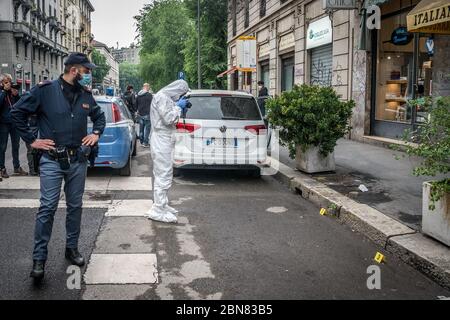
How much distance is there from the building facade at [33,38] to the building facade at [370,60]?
20178mm

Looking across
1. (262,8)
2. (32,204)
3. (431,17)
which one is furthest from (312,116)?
(262,8)

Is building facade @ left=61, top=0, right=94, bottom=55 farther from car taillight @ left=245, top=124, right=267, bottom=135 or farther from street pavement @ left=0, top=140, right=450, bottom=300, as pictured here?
street pavement @ left=0, top=140, right=450, bottom=300

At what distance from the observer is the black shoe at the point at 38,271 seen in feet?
13.9

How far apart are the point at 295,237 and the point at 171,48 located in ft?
164

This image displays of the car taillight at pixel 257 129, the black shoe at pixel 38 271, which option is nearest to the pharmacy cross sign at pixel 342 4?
the car taillight at pixel 257 129

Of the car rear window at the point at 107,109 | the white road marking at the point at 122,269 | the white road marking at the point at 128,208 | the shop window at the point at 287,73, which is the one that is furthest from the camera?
the shop window at the point at 287,73

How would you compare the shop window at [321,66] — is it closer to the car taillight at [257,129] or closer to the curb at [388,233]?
the car taillight at [257,129]

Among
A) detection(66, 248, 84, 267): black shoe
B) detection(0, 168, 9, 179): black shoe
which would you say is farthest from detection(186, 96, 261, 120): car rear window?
detection(66, 248, 84, 267): black shoe

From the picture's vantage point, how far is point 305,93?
30.5 ft

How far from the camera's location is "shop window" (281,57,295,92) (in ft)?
73.3

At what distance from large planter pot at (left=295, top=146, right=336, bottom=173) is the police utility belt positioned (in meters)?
5.45

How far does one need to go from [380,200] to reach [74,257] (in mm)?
4355

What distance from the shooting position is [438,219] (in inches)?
202

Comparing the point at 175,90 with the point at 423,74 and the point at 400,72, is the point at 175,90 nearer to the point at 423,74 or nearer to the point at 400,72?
the point at 423,74
